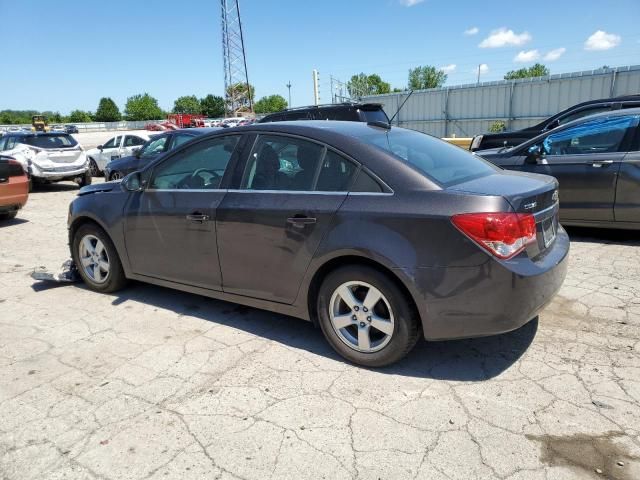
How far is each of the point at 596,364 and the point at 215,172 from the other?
3.11 m

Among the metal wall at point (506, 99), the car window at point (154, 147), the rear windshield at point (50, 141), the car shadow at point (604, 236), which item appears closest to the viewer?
the car shadow at point (604, 236)

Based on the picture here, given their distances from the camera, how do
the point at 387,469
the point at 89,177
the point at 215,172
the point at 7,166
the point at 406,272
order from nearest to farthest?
the point at 387,469, the point at 406,272, the point at 215,172, the point at 7,166, the point at 89,177

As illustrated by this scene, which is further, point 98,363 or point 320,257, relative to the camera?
point 98,363

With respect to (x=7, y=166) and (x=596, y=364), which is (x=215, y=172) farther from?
(x=7, y=166)

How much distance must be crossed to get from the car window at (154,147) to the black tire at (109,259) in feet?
20.5

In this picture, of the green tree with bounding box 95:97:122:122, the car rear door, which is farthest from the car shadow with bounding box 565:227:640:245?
the green tree with bounding box 95:97:122:122

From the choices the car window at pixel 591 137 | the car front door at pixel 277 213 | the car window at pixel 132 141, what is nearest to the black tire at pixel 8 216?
the car window at pixel 132 141

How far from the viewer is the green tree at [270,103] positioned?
397 feet

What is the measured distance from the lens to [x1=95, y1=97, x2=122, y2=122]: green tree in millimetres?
104438

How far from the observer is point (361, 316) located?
10.7ft

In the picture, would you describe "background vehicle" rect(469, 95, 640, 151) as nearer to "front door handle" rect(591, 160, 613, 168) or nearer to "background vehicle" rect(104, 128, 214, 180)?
"front door handle" rect(591, 160, 613, 168)

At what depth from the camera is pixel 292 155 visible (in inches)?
143

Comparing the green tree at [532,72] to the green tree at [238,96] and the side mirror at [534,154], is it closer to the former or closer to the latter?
the green tree at [238,96]

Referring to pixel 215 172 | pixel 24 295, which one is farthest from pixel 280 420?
pixel 24 295
